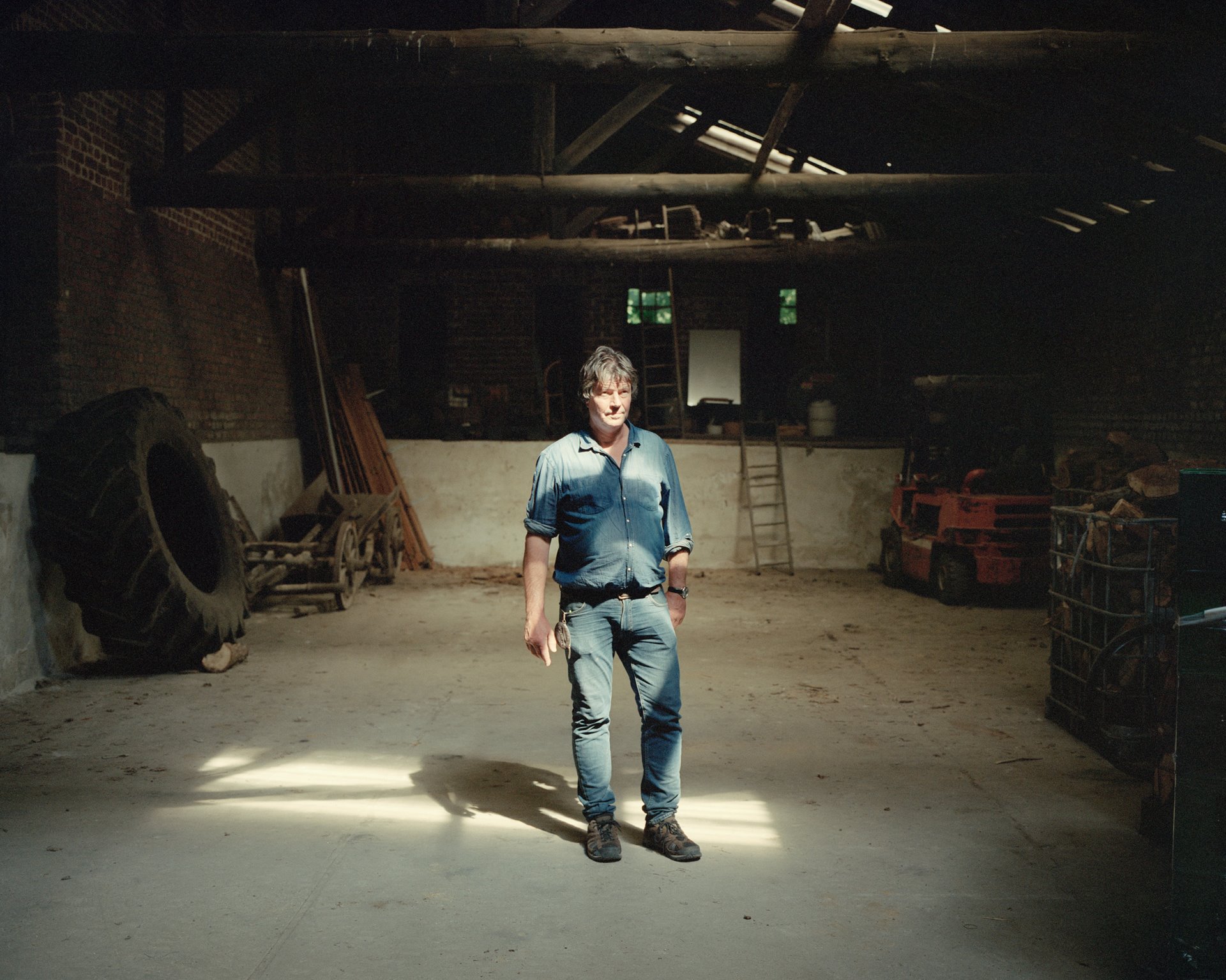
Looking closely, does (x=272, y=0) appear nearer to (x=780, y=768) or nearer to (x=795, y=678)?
(x=795, y=678)

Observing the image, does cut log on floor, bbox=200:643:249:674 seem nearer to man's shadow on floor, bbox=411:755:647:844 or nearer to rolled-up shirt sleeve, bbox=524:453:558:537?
man's shadow on floor, bbox=411:755:647:844

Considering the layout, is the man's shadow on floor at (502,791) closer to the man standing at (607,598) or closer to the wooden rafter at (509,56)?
the man standing at (607,598)

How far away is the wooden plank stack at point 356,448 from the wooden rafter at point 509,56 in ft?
18.9

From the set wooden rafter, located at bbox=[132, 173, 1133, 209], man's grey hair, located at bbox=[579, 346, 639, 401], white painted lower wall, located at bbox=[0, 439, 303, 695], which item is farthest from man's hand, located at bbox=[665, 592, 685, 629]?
wooden rafter, located at bbox=[132, 173, 1133, 209]

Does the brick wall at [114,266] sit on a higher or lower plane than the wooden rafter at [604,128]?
lower

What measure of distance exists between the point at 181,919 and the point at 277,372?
8.78 meters

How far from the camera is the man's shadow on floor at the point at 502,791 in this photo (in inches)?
143

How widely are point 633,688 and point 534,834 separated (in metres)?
0.70

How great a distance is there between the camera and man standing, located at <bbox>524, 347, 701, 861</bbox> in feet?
10.8

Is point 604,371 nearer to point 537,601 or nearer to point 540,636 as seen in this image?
point 537,601

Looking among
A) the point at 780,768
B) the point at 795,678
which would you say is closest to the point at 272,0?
the point at 795,678

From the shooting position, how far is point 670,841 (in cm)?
325

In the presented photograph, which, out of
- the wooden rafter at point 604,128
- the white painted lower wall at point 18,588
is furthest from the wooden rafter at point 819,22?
the white painted lower wall at point 18,588

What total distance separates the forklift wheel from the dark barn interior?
10 centimetres
